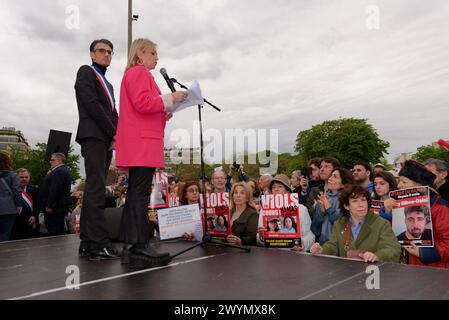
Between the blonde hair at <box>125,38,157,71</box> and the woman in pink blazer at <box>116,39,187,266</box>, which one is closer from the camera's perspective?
the woman in pink blazer at <box>116,39,187,266</box>

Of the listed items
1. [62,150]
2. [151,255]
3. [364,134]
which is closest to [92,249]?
[151,255]

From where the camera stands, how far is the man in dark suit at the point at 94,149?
Result: 133 inches

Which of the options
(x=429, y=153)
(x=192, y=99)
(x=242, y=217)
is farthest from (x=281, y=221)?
(x=429, y=153)

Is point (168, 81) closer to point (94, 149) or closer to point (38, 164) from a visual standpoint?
point (94, 149)

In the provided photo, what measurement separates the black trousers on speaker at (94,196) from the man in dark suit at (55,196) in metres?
2.63

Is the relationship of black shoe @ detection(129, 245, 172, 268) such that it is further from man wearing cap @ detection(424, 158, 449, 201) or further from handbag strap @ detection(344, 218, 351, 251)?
man wearing cap @ detection(424, 158, 449, 201)

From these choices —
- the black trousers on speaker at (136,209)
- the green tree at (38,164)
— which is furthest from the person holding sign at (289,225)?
the green tree at (38,164)

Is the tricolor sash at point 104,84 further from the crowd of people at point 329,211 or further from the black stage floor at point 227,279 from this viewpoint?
the black stage floor at point 227,279

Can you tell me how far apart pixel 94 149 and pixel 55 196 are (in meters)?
2.82

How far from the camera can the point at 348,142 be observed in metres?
49.3

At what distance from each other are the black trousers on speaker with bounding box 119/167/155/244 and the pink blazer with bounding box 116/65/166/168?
111 millimetres

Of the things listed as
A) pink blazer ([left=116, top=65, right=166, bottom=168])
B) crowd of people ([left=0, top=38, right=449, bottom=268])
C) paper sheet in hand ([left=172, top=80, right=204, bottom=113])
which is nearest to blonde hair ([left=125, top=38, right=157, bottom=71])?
crowd of people ([left=0, top=38, right=449, bottom=268])

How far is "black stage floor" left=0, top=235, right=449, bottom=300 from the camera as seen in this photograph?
219cm
